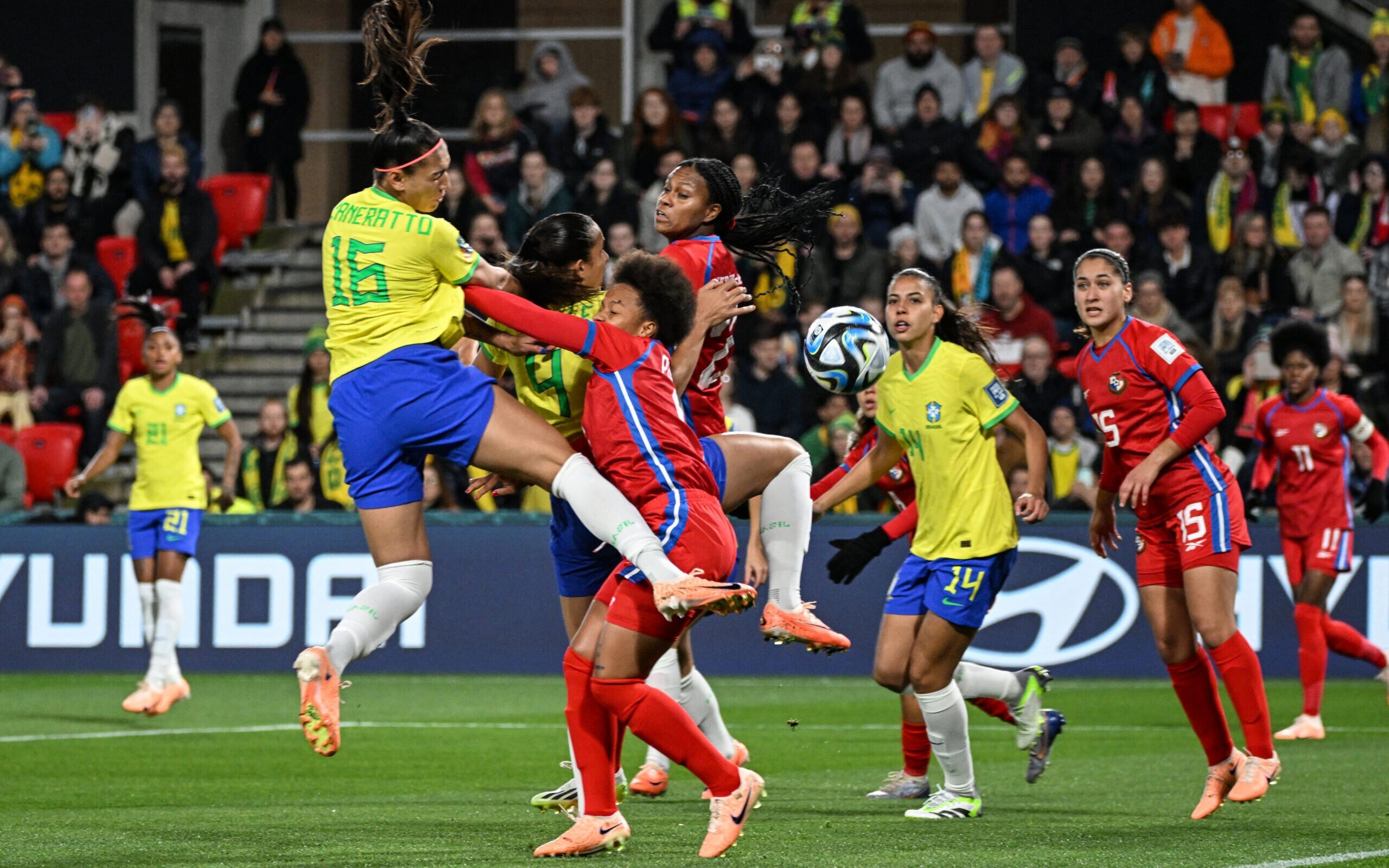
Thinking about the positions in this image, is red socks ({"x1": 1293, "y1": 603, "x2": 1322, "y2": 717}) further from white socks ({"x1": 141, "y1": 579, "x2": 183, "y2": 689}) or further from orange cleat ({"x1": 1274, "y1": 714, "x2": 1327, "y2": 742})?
white socks ({"x1": 141, "y1": 579, "x2": 183, "y2": 689})

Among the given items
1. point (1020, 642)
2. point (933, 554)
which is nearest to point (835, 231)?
point (1020, 642)

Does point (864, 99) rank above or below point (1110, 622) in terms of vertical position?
above

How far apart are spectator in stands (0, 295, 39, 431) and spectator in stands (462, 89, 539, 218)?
4419mm

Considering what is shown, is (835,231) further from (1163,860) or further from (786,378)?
(1163,860)

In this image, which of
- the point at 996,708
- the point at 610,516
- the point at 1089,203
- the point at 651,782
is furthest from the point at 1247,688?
the point at 1089,203

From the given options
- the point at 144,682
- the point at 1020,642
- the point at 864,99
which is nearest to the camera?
the point at 144,682

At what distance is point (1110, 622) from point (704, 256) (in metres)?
7.61

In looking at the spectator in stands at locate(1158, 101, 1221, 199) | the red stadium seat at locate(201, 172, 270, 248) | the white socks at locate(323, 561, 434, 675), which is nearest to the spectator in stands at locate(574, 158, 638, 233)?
the red stadium seat at locate(201, 172, 270, 248)

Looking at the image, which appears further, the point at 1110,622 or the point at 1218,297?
the point at 1218,297

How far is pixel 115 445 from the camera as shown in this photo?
1181 cm

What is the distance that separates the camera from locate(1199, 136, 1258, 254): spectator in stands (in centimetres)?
1589

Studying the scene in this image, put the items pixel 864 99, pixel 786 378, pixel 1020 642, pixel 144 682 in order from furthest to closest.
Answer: pixel 864 99 < pixel 786 378 < pixel 1020 642 < pixel 144 682

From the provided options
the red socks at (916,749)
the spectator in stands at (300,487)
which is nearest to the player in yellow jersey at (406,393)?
the red socks at (916,749)

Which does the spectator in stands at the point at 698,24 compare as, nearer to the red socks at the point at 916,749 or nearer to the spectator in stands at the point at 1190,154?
the spectator in stands at the point at 1190,154
